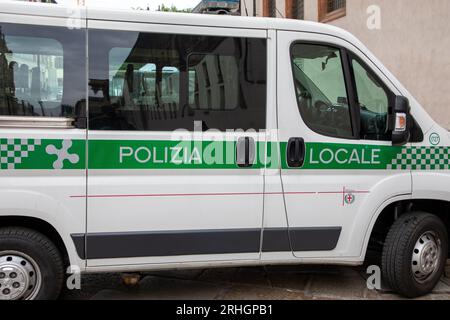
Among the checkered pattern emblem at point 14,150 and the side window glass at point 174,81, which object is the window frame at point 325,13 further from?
the checkered pattern emblem at point 14,150

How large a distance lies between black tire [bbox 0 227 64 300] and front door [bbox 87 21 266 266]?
245mm

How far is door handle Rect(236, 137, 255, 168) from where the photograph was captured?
3.57 meters

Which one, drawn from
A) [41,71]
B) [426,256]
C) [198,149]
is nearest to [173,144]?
[198,149]

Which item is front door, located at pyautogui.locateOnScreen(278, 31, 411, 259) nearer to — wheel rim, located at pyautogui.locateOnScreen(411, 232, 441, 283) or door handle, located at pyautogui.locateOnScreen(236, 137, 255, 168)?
door handle, located at pyautogui.locateOnScreen(236, 137, 255, 168)

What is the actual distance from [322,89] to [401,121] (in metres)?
0.66

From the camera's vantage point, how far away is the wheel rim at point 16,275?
10.7 ft

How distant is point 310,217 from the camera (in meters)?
3.72

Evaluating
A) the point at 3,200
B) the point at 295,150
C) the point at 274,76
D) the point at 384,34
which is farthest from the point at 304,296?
the point at 384,34

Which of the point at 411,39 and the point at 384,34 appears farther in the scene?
the point at 384,34

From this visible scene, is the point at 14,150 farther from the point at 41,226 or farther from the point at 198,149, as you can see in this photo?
the point at 198,149

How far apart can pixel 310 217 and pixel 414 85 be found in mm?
6269
